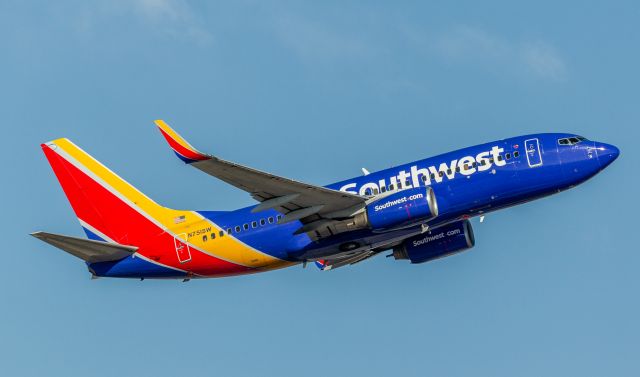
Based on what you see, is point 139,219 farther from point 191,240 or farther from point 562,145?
point 562,145

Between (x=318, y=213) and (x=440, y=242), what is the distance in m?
8.75

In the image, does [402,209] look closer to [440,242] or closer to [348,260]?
[440,242]

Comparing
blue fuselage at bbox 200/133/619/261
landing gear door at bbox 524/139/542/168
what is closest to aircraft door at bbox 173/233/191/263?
blue fuselage at bbox 200/133/619/261

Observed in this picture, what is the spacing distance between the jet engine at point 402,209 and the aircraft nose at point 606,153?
8850 millimetres

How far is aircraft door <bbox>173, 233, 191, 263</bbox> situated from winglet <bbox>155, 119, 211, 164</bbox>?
40.4 ft

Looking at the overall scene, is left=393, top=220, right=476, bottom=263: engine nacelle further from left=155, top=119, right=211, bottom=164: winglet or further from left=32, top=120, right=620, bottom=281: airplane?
left=155, top=119, right=211, bottom=164: winglet

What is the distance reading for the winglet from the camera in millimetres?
49844

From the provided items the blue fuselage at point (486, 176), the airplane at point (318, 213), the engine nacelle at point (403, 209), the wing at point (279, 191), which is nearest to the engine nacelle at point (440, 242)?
the airplane at point (318, 213)

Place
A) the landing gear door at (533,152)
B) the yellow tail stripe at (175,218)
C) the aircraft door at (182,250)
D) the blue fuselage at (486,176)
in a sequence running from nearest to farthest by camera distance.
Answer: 1. the blue fuselage at (486,176)
2. the landing gear door at (533,152)
3. the yellow tail stripe at (175,218)
4. the aircraft door at (182,250)

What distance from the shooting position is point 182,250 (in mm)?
61812

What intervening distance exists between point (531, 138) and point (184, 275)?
67.4 ft

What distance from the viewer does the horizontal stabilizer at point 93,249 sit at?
2338 inches

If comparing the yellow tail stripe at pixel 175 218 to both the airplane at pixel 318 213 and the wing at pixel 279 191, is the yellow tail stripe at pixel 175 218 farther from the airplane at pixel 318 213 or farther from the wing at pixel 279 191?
the wing at pixel 279 191

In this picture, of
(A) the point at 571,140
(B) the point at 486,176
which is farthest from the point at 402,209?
(A) the point at 571,140
